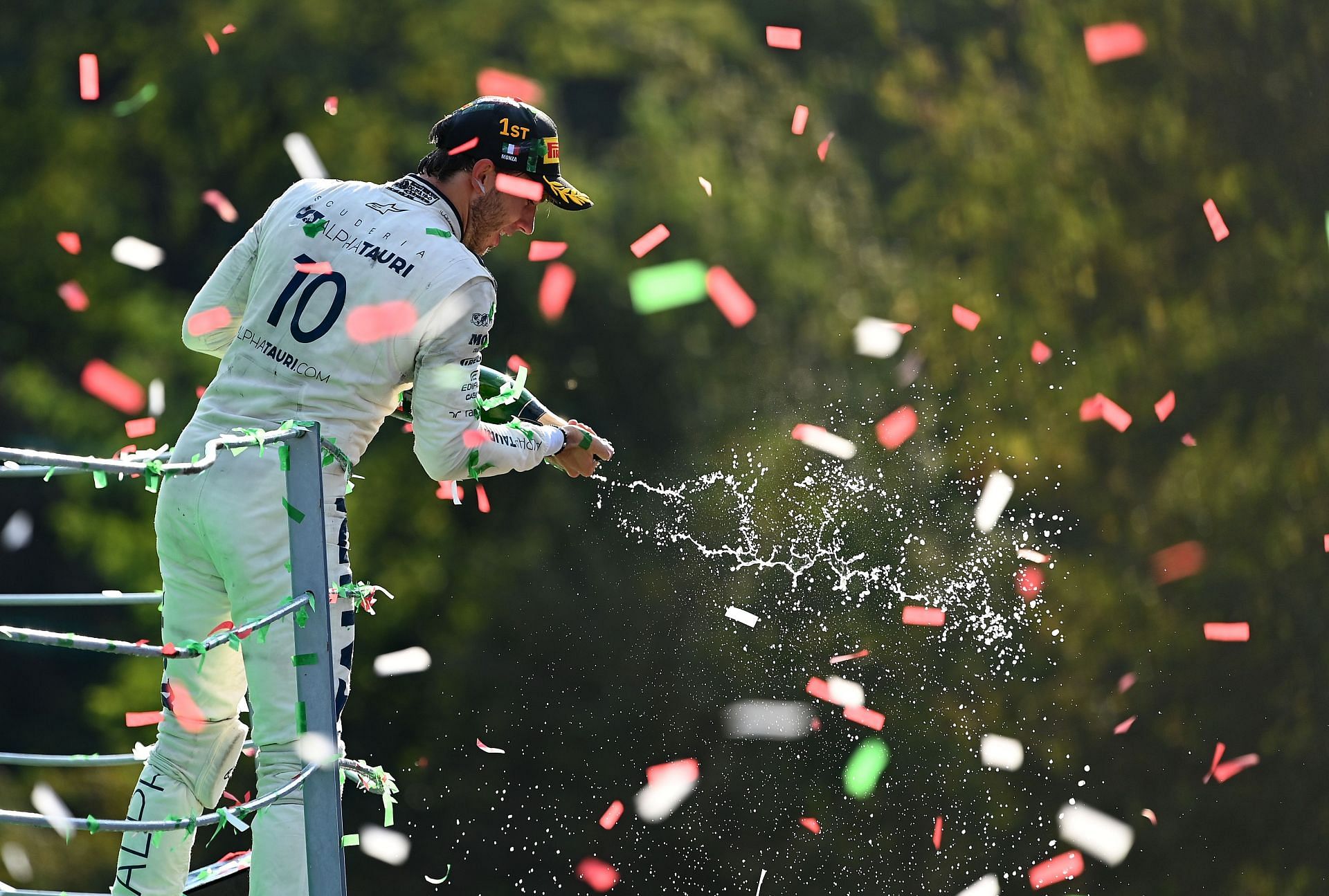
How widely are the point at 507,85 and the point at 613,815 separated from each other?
3359 millimetres

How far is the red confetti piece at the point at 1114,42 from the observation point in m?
7.18

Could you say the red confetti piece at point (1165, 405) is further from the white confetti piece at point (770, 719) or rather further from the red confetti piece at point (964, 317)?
the white confetti piece at point (770, 719)

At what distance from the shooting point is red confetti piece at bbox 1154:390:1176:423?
6.95 meters

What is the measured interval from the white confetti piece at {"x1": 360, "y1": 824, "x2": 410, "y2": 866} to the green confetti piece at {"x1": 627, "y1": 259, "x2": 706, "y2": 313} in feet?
8.59

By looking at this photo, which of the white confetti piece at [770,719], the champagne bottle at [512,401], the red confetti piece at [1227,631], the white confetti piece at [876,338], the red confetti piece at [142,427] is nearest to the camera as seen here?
the champagne bottle at [512,401]

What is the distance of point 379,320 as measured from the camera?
2.04m

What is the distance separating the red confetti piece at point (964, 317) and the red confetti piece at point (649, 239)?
137cm

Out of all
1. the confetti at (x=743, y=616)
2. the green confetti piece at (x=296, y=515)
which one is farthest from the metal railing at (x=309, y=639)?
the confetti at (x=743, y=616)

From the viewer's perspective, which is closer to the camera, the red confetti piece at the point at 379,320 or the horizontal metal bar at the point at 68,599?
the horizontal metal bar at the point at 68,599

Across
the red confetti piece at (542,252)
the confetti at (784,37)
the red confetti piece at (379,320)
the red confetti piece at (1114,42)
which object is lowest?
the red confetti piece at (542,252)

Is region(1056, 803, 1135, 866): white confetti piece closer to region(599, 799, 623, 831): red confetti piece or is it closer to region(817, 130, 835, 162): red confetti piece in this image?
region(599, 799, 623, 831): red confetti piece

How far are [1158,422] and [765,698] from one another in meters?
2.33

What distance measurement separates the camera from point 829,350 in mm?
6770

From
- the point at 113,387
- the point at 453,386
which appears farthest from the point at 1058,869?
the point at 453,386
